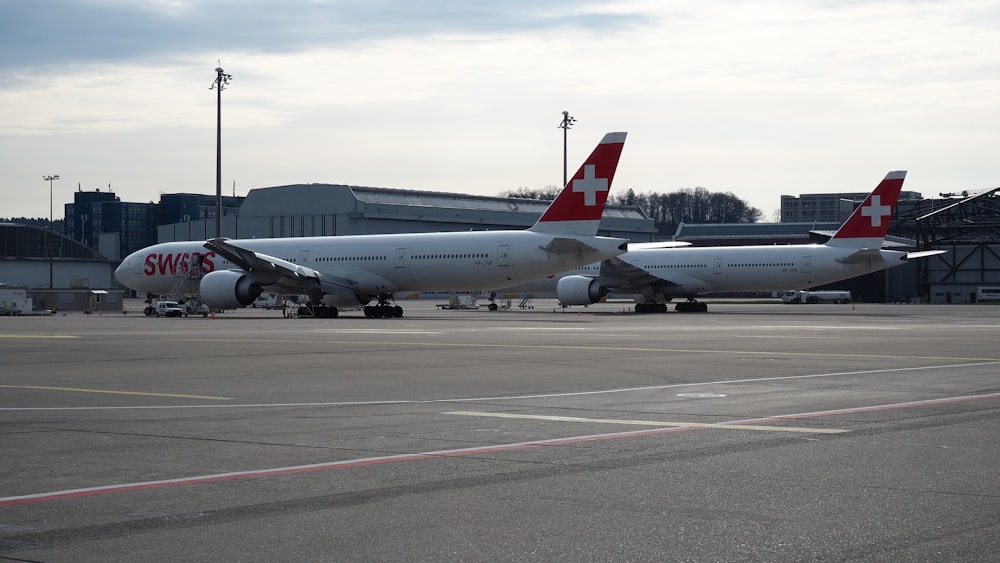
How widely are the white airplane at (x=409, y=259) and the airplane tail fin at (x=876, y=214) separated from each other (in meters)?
14.8

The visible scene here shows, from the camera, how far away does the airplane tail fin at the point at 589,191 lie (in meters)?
45.7

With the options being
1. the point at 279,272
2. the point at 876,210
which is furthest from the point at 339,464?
the point at 876,210

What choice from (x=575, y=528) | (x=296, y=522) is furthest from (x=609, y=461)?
(x=296, y=522)

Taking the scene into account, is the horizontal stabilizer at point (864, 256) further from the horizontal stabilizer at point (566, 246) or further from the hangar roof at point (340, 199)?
the hangar roof at point (340, 199)

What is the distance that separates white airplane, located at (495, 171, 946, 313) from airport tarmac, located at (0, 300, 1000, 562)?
36844 mm

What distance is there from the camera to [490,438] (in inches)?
398

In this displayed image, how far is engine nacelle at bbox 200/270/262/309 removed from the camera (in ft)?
162

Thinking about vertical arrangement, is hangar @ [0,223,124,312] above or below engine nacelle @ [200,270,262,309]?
above

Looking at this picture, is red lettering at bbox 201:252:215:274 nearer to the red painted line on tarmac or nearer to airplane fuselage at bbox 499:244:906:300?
airplane fuselage at bbox 499:244:906:300

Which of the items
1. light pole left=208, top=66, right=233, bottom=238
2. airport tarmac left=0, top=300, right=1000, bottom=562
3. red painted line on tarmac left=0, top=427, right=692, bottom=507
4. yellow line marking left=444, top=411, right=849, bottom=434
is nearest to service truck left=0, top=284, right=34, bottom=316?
light pole left=208, top=66, right=233, bottom=238

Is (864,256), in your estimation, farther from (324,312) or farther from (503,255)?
(324,312)

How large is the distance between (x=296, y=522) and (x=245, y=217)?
110 m

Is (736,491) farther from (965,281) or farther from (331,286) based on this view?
(965,281)

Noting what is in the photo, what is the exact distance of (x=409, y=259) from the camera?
49.4 m
